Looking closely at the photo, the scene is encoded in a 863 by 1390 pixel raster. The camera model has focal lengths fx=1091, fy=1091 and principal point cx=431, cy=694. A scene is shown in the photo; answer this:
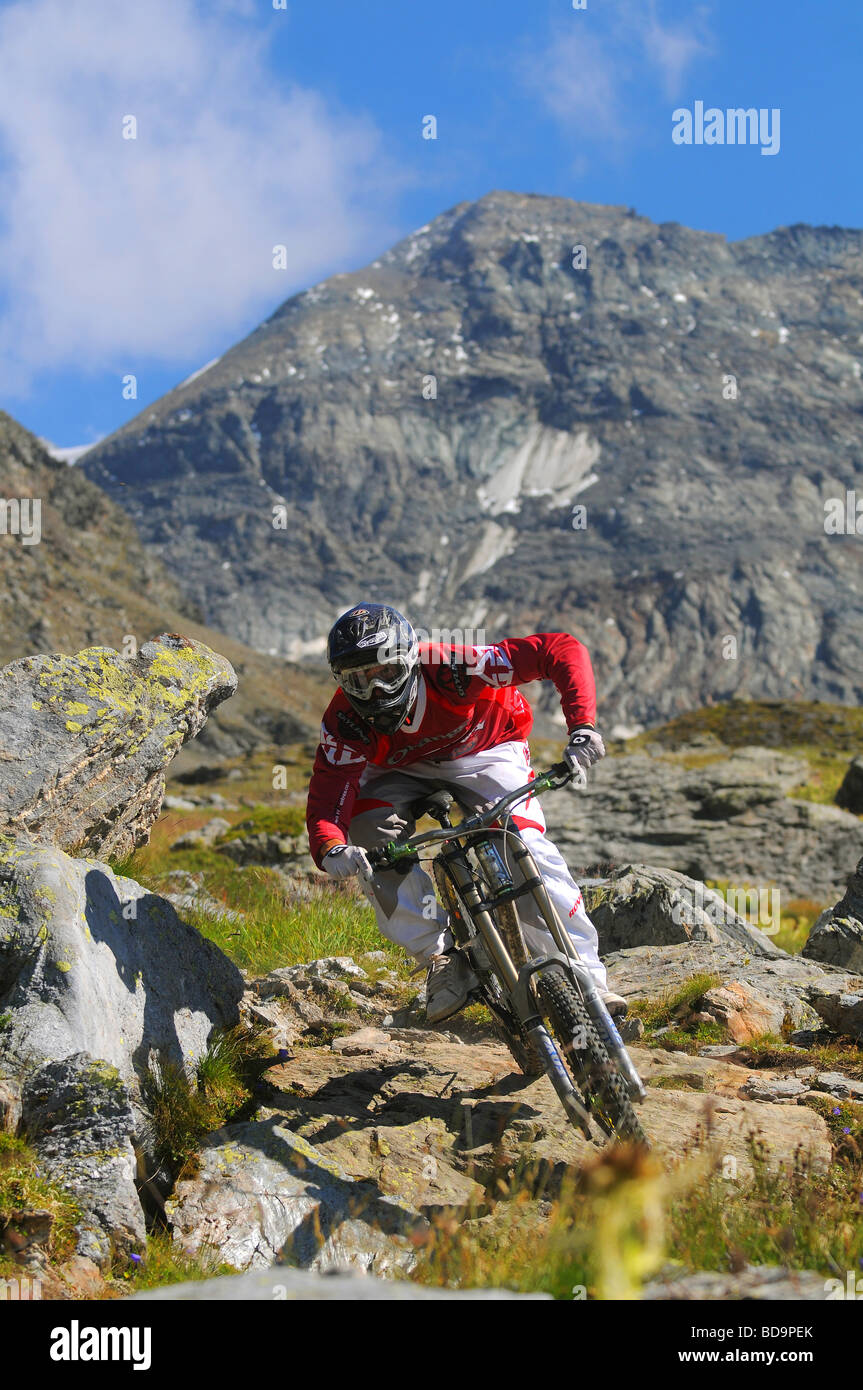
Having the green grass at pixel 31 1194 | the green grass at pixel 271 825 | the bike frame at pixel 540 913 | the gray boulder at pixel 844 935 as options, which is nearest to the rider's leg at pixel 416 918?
the bike frame at pixel 540 913

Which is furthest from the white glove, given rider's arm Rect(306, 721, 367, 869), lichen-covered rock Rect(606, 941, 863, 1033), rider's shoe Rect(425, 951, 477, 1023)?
lichen-covered rock Rect(606, 941, 863, 1033)

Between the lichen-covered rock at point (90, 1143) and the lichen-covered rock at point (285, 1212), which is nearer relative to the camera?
the lichen-covered rock at point (90, 1143)

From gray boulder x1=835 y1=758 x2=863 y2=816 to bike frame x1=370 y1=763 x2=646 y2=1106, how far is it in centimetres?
2646

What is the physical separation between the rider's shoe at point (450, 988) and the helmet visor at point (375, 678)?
1529 millimetres

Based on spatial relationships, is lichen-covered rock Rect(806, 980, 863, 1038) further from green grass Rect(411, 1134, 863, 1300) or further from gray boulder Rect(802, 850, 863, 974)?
green grass Rect(411, 1134, 863, 1300)

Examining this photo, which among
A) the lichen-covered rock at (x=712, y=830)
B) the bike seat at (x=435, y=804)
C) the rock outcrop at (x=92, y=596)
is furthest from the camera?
the rock outcrop at (x=92, y=596)

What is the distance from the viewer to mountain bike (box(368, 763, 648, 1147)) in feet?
16.6

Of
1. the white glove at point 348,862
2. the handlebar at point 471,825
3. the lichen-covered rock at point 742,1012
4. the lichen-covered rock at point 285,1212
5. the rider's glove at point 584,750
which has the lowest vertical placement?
the lichen-covered rock at point 285,1212

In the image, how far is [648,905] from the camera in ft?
32.5

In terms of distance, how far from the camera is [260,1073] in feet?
21.1

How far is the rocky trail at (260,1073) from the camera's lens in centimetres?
439

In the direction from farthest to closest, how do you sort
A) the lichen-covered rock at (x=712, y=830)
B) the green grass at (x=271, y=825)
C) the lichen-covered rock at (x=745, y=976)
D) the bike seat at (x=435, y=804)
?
1. the lichen-covered rock at (x=712, y=830)
2. the green grass at (x=271, y=825)
3. the lichen-covered rock at (x=745, y=976)
4. the bike seat at (x=435, y=804)

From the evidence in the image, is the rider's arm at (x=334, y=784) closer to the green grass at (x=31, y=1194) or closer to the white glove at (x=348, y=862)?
the white glove at (x=348, y=862)
